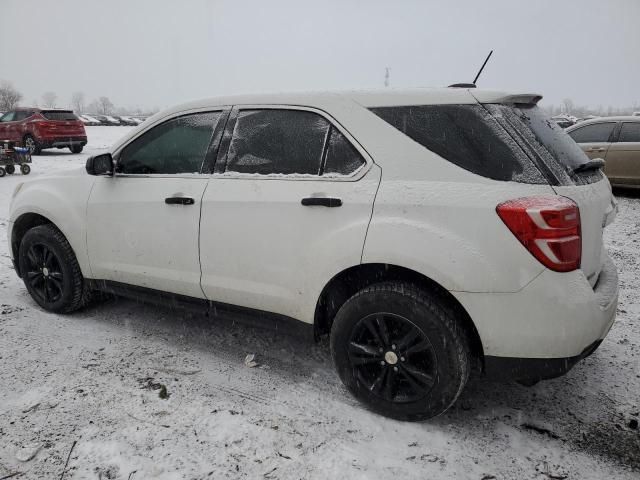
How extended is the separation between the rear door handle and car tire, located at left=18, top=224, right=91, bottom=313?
2.18 meters

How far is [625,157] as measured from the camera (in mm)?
9125

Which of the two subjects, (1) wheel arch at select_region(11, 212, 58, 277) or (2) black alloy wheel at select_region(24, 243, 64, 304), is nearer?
(2) black alloy wheel at select_region(24, 243, 64, 304)

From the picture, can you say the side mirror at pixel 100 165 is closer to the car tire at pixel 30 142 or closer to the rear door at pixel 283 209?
the rear door at pixel 283 209

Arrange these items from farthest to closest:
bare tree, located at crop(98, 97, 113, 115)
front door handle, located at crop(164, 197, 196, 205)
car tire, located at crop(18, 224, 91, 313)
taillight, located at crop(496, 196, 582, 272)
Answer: bare tree, located at crop(98, 97, 113, 115) → car tire, located at crop(18, 224, 91, 313) → front door handle, located at crop(164, 197, 196, 205) → taillight, located at crop(496, 196, 582, 272)

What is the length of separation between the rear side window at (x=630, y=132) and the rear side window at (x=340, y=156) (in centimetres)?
901

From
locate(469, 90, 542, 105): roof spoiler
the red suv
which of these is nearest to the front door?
locate(469, 90, 542, 105): roof spoiler

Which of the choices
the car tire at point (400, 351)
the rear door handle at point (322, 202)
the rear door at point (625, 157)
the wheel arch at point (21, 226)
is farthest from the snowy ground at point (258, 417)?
the rear door at point (625, 157)

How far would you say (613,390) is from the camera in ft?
9.34

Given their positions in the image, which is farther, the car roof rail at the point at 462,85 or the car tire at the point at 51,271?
the car tire at the point at 51,271

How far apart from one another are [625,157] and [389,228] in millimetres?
8923

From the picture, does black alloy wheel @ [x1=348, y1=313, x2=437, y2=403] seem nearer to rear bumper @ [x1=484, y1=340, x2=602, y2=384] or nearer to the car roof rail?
rear bumper @ [x1=484, y1=340, x2=602, y2=384]

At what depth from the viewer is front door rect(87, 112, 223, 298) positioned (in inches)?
119

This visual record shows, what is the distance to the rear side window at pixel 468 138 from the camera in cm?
219

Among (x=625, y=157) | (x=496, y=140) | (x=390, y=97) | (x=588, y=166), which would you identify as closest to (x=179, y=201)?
(x=390, y=97)
